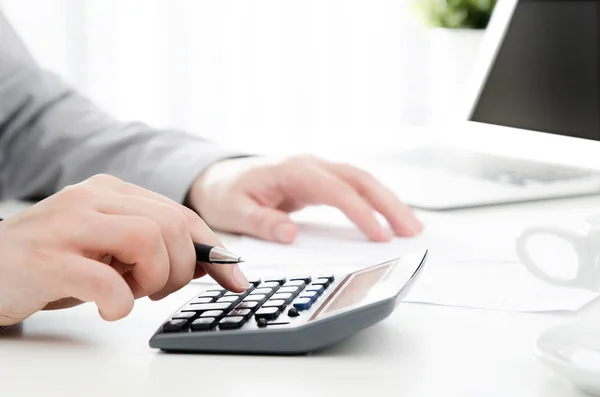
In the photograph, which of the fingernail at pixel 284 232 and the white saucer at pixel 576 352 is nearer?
the white saucer at pixel 576 352

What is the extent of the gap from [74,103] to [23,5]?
0.76 m

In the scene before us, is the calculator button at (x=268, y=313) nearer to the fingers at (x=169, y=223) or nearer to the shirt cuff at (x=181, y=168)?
the fingers at (x=169, y=223)

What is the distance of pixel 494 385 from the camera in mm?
434

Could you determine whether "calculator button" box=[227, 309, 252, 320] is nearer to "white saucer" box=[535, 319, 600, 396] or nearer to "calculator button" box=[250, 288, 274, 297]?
"calculator button" box=[250, 288, 274, 297]

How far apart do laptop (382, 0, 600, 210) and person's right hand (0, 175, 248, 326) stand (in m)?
0.43

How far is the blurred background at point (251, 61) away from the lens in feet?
5.67

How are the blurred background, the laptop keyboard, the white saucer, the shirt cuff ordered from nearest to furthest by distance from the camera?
the white saucer < the shirt cuff < the laptop keyboard < the blurred background

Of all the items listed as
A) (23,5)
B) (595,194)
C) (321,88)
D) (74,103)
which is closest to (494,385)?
(595,194)

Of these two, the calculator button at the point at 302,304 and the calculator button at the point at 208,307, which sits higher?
the calculator button at the point at 302,304

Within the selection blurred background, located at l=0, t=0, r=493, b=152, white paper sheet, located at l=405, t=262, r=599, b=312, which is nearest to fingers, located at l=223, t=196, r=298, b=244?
white paper sheet, located at l=405, t=262, r=599, b=312

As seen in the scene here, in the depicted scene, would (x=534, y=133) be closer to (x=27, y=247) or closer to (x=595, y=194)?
(x=595, y=194)

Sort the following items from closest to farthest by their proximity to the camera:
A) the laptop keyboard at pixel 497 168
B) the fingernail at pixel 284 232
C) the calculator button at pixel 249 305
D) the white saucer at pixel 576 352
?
1. the white saucer at pixel 576 352
2. the calculator button at pixel 249 305
3. the fingernail at pixel 284 232
4. the laptop keyboard at pixel 497 168

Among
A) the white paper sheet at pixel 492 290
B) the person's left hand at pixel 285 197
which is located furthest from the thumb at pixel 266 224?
the white paper sheet at pixel 492 290

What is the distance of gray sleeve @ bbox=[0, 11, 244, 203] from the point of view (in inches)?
35.6
